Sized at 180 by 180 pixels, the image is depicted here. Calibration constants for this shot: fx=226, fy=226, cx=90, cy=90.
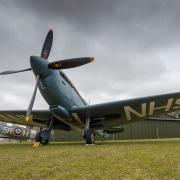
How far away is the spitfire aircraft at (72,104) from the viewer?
1034cm

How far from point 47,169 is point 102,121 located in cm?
995

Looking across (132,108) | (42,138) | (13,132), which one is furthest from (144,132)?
(42,138)

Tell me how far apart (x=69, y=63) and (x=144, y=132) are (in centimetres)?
2937

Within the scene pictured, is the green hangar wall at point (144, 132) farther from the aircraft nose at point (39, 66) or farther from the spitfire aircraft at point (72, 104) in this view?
the aircraft nose at point (39, 66)

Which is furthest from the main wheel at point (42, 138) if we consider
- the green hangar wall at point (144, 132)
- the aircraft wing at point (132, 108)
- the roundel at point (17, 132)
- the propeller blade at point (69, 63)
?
the green hangar wall at point (144, 132)

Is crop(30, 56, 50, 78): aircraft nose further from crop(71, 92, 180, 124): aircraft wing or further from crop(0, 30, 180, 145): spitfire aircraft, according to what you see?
crop(71, 92, 180, 124): aircraft wing

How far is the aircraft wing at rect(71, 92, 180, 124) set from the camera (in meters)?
10.8

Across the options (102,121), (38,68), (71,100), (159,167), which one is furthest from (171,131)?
(159,167)

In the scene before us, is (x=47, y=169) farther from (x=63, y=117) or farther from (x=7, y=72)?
(x=7, y=72)

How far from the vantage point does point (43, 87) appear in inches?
428

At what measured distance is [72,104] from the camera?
1202 centimetres

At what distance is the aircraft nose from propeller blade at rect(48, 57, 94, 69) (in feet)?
0.82

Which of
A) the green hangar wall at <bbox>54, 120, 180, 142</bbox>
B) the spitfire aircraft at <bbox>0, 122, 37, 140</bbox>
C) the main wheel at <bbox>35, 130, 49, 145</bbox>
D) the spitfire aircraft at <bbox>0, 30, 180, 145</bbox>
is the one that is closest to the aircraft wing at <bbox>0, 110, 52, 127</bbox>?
the spitfire aircraft at <bbox>0, 30, 180, 145</bbox>

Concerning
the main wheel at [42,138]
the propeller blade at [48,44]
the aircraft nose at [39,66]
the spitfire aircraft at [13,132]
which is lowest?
the main wheel at [42,138]
